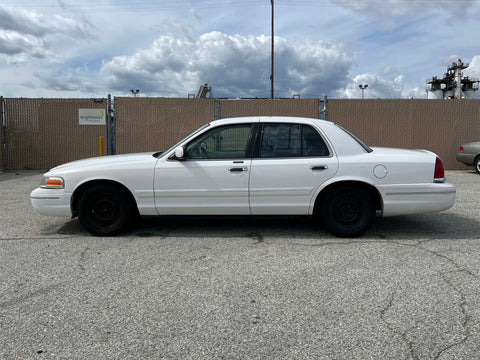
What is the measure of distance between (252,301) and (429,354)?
→ 1.31 metres

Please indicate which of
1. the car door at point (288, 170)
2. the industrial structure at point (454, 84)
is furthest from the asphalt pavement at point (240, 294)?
the industrial structure at point (454, 84)

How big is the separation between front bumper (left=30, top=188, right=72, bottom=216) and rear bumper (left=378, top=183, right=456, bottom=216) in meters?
3.95

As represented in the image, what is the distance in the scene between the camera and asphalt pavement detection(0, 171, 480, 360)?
8.52 feet

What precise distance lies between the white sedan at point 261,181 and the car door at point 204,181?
0.01 m

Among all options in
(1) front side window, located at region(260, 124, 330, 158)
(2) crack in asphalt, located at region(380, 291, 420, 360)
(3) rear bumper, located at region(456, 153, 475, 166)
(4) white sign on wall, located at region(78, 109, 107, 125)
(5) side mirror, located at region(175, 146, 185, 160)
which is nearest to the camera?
(2) crack in asphalt, located at region(380, 291, 420, 360)

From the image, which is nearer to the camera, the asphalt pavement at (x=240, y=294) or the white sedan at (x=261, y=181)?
the asphalt pavement at (x=240, y=294)

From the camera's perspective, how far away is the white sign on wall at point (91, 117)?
13500 mm

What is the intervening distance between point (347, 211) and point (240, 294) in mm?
2277

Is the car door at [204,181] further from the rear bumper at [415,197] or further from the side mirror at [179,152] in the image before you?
the rear bumper at [415,197]

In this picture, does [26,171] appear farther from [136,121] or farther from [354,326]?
[354,326]

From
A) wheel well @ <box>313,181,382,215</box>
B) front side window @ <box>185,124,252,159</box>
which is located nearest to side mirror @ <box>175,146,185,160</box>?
front side window @ <box>185,124,252,159</box>

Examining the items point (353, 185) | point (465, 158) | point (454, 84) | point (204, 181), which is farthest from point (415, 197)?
point (454, 84)

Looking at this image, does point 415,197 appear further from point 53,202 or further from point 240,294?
point 53,202

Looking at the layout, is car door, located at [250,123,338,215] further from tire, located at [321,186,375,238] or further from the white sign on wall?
the white sign on wall
